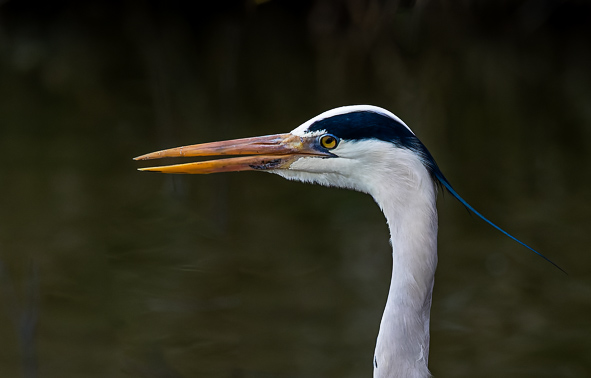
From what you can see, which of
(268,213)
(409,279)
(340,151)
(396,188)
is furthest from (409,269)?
(268,213)

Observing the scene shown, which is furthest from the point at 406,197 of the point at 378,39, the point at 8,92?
the point at 378,39

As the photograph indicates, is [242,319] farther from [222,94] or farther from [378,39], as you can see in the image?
[378,39]

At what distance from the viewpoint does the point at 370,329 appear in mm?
4820

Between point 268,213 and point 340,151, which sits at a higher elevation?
point 340,151

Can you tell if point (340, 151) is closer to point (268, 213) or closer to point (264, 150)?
point (264, 150)

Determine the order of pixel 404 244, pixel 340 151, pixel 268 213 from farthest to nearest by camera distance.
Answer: pixel 268 213
pixel 340 151
pixel 404 244

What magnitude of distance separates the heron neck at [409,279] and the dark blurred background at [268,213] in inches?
46.1

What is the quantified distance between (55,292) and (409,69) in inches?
258

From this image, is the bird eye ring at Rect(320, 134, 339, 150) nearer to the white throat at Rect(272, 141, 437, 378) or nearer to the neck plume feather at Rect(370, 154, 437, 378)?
the white throat at Rect(272, 141, 437, 378)

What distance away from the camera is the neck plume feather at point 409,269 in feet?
7.73

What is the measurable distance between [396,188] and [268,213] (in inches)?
156

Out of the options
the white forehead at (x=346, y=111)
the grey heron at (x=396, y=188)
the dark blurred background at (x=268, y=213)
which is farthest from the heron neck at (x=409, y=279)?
the dark blurred background at (x=268, y=213)

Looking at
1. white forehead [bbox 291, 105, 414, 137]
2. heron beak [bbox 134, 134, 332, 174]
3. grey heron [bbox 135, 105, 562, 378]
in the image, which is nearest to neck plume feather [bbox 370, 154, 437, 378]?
grey heron [bbox 135, 105, 562, 378]

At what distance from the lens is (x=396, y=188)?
2.39 meters
